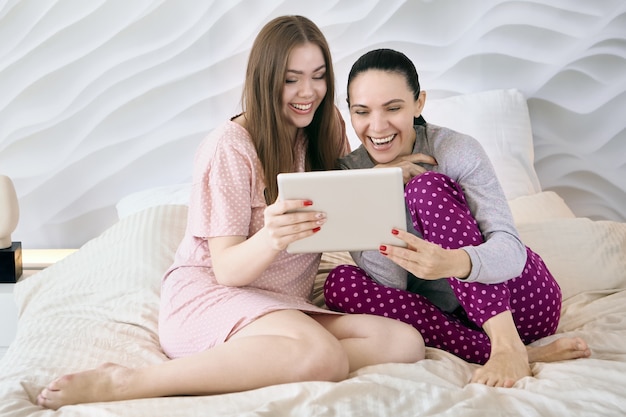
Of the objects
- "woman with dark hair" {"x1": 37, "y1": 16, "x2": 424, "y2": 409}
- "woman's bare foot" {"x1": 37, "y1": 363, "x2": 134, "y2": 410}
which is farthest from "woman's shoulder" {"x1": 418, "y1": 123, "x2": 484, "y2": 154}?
"woman's bare foot" {"x1": 37, "y1": 363, "x2": 134, "y2": 410}

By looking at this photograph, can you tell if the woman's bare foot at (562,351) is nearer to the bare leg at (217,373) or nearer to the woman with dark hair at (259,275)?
the woman with dark hair at (259,275)

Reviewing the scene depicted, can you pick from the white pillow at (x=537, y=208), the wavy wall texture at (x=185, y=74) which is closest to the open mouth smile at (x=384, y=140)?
the white pillow at (x=537, y=208)

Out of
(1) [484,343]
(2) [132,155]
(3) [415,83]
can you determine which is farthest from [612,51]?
(2) [132,155]

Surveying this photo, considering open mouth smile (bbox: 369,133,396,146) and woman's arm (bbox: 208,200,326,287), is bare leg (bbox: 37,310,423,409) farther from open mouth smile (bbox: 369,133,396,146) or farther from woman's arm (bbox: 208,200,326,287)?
open mouth smile (bbox: 369,133,396,146)

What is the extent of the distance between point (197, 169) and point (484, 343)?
71 centimetres

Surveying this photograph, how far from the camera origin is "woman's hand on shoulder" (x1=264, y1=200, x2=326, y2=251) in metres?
1.44

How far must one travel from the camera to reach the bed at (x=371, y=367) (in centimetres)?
130

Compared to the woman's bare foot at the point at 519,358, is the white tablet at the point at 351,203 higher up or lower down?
higher up

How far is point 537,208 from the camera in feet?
7.62

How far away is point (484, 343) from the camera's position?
1643 millimetres

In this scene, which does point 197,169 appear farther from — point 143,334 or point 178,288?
point 143,334

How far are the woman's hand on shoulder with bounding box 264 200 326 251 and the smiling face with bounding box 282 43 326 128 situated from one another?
0.36 m

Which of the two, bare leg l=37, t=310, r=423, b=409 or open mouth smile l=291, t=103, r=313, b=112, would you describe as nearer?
bare leg l=37, t=310, r=423, b=409

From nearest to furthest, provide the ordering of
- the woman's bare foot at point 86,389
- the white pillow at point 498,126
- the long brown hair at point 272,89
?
the woman's bare foot at point 86,389, the long brown hair at point 272,89, the white pillow at point 498,126
